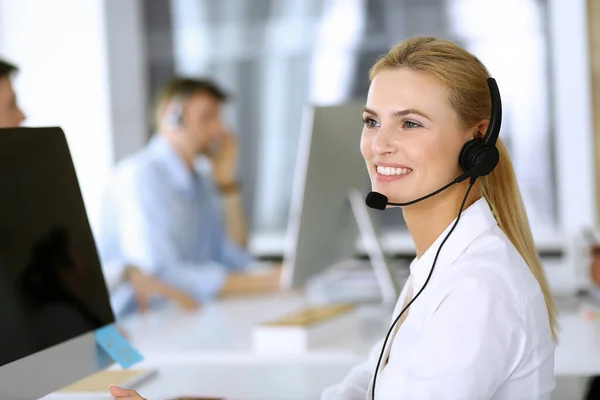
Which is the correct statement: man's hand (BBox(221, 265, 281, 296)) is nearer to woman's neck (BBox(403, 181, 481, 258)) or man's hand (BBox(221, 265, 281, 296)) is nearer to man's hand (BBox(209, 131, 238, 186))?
man's hand (BBox(209, 131, 238, 186))

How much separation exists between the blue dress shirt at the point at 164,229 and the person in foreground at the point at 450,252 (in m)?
1.60

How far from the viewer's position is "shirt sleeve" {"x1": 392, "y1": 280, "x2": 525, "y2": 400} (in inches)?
43.2

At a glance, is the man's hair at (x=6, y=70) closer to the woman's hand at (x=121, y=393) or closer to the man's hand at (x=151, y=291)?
the man's hand at (x=151, y=291)

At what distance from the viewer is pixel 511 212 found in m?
1.39

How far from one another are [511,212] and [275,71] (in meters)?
2.93

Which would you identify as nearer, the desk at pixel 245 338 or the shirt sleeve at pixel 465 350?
the shirt sleeve at pixel 465 350

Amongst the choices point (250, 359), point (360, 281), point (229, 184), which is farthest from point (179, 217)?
point (250, 359)

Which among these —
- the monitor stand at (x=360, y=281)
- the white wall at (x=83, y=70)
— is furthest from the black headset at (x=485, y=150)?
the white wall at (x=83, y=70)

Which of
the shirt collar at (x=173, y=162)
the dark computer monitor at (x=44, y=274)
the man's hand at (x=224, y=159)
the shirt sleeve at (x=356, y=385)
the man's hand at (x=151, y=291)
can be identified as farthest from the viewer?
the man's hand at (x=224, y=159)

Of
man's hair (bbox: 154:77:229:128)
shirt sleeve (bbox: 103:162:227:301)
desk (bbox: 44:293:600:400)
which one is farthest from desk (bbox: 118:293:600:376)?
man's hair (bbox: 154:77:229:128)

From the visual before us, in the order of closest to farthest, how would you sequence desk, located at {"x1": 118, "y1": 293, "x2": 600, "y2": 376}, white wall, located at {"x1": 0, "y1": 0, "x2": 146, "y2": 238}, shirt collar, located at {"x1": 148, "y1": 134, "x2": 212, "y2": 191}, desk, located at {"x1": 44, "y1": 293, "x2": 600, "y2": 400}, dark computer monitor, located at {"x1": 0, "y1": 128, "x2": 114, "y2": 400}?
dark computer monitor, located at {"x1": 0, "y1": 128, "x2": 114, "y2": 400}, desk, located at {"x1": 44, "y1": 293, "x2": 600, "y2": 400}, desk, located at {"x1": 118, "y1": 293, "x2": 600, "y2": 376}, shirt collar, located at {"x1": 148, "y1": 134, "x2": 212, "y2": 191}, white wall, located at {"x1": 0, "y1": 0, "x2": 146, "y2": 238}

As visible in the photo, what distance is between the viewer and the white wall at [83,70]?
425 centimetres

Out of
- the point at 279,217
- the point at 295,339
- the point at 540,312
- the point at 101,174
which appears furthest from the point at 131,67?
the point at 540,312

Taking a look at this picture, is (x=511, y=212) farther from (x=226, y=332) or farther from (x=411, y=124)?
(x=226, y=332)
